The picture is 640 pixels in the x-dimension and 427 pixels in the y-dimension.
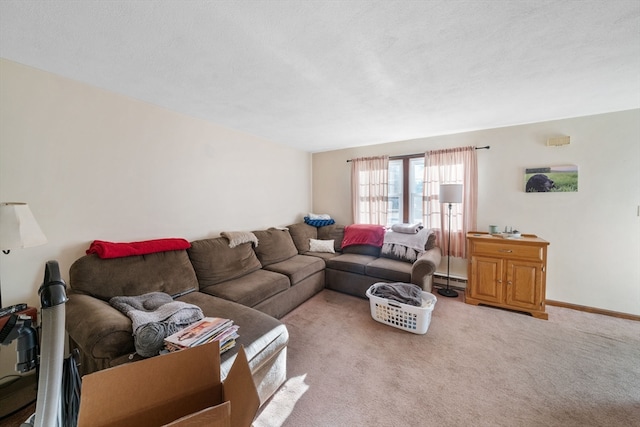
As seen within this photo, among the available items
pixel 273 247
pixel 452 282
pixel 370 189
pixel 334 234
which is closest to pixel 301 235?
pixel 334 234

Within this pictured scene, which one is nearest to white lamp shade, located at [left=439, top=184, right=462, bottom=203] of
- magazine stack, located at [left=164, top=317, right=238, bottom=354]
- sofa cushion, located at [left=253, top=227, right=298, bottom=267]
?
sofa cushion, located at [left=253, top=227, right=298, bottom=267]

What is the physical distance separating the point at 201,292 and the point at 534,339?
127 inches

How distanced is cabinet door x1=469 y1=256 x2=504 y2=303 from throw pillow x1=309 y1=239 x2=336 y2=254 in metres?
1.95

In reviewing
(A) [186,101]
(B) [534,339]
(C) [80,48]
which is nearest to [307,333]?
(B) [534,339]

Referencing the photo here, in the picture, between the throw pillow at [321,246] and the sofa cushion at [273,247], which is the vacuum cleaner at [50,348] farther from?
the throw pillow at [321,246]

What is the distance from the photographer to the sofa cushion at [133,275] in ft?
5.84

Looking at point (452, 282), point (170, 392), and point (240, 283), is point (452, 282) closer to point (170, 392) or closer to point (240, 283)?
point (240, 283)

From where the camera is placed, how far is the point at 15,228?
1.32m

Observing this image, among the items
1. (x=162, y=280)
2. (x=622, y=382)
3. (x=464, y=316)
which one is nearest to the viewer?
→ (x=622, y=382)

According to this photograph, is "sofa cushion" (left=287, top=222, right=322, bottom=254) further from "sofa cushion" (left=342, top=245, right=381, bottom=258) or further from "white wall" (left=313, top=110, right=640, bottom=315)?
"white wall" (left=313, top=110, right=640, bottom=315)

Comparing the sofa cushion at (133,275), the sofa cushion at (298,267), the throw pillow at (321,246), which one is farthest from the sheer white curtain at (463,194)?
the sofa cushion at (133,275)

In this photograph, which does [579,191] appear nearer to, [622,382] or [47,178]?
[622,382]

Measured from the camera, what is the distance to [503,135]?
313cm

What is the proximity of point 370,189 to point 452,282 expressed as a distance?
1901 mm
